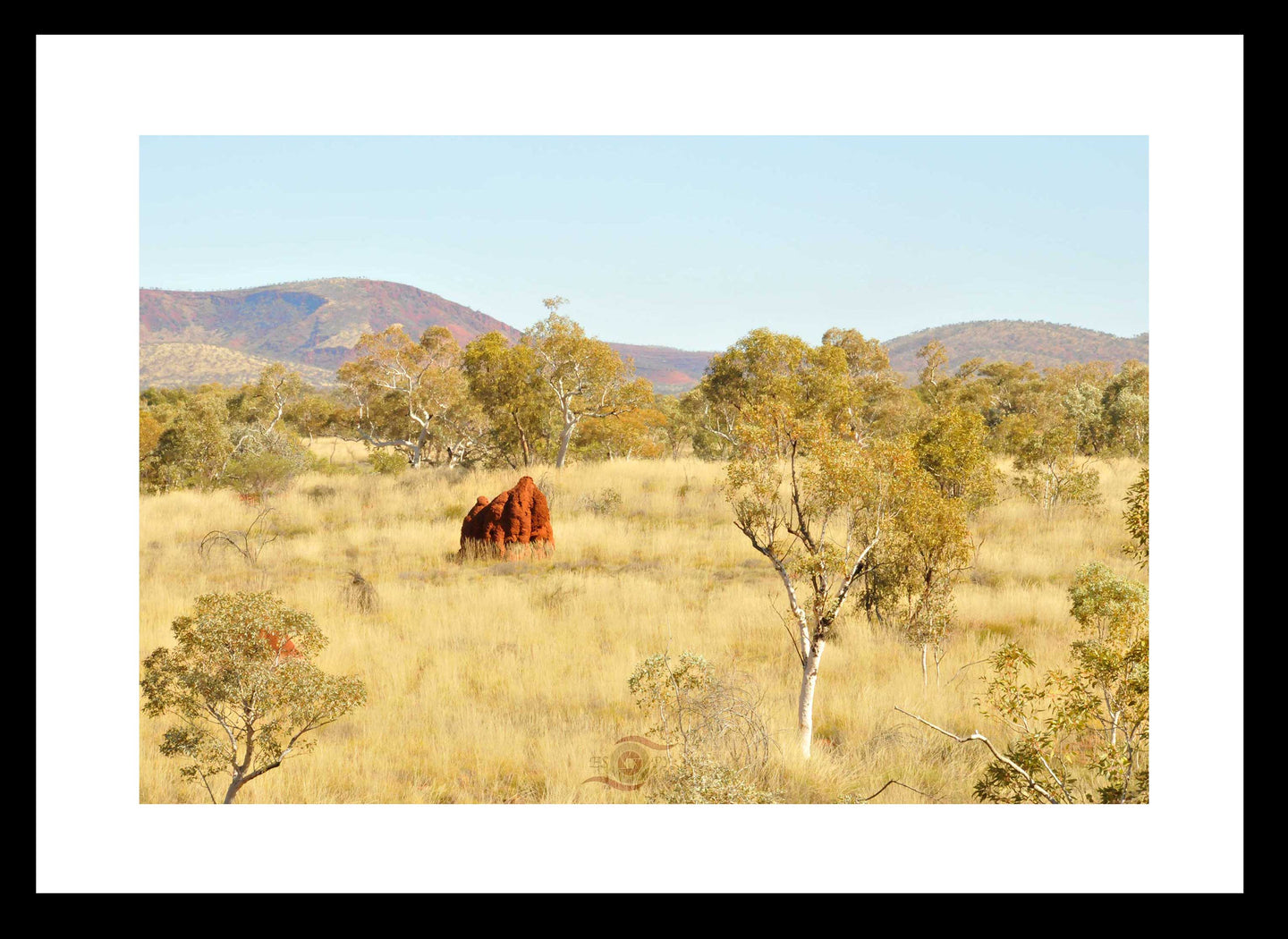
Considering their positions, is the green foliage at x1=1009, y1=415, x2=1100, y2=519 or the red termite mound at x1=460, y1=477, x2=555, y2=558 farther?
the green foliage at x1=1009, y1=415, x2=1100, y2=519

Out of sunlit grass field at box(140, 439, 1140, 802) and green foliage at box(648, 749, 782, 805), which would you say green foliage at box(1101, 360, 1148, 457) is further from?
green foliage at box(648, 749, 782, 805)

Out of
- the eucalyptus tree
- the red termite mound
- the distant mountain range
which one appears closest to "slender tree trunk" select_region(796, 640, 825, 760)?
the red termite mound

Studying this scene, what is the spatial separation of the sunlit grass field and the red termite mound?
48cm

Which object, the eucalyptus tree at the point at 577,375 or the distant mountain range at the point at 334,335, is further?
the distant mountain range at the point at 334,335

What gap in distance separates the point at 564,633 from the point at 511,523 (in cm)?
441

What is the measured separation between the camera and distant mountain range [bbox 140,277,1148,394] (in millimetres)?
77938

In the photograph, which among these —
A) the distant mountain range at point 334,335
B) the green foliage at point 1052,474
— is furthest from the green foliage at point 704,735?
the distant mountain range at point 334,335

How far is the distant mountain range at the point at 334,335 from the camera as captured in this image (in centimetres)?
7794

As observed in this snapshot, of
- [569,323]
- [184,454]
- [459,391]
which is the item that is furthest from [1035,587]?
[184,454]

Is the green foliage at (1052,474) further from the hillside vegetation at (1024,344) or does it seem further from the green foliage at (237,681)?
the hillside vegetation at (1024,344)

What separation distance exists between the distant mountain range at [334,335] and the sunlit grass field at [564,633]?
29.3 metres

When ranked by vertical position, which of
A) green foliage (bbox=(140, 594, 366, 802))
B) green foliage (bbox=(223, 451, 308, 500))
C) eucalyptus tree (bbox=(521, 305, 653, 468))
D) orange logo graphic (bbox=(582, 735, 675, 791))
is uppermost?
eucalyptus tree (bbox=(521, 305, 653, 468))
